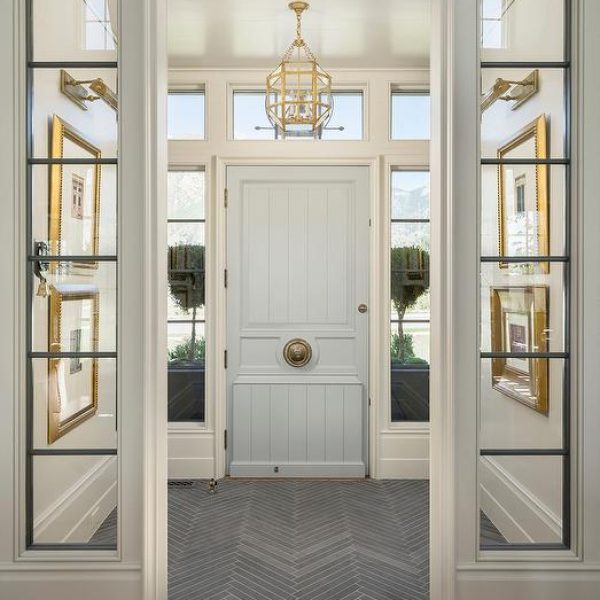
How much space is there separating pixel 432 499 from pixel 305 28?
2939 millimetres

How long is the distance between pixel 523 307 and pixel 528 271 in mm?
146


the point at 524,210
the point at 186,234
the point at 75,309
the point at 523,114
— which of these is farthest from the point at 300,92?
the point at 75,309

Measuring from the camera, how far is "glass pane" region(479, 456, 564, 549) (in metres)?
2.39

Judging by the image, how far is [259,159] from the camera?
4.55 m

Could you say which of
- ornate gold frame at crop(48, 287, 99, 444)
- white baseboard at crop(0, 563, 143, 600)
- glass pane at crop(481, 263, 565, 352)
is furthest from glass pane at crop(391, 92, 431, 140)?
white baseboard at crop(0, 563, 143, 600)

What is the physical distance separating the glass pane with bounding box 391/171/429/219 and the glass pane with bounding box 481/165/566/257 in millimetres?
2133

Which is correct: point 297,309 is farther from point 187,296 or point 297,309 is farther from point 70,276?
point 70,276

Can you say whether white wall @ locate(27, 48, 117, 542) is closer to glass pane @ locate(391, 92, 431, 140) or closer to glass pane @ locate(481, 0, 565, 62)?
glass pane @ locate(481, 0, 565, 62)

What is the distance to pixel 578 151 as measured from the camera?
2.38m

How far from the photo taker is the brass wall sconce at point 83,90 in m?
2.41

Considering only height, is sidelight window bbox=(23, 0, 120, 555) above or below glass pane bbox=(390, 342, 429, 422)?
above

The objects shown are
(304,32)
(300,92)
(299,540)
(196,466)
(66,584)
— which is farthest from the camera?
(196,466)

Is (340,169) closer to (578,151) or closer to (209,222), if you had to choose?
(209,222)

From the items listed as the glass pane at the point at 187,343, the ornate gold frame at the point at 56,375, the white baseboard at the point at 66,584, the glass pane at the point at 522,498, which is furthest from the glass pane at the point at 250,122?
the white baseboard at the point at 66,584
